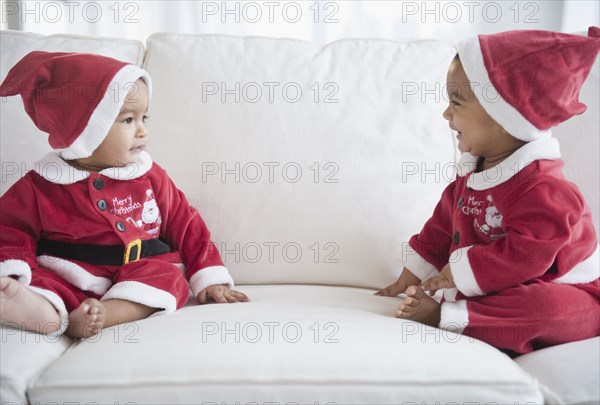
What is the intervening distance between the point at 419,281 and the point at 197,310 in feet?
1.71

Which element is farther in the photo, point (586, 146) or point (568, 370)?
point (586, 146)

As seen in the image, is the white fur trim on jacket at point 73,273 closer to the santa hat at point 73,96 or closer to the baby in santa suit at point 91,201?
the baby in santa suit at point 91,201

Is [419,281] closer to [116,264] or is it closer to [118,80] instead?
[116,264]

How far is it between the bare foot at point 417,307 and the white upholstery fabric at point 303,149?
27 cm

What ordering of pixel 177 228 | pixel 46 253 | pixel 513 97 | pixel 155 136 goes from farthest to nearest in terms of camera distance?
pixel 155 136 → pixel 177 228 → pixel 46 253 → pixel 513 97

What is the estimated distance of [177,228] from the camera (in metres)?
1.57

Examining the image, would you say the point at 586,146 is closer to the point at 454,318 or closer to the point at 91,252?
the point at 454,318

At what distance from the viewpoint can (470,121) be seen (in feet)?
4.66

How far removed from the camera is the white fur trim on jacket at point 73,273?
1422 mm

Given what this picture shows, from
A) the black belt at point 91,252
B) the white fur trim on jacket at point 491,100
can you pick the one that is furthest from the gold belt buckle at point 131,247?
the white fur trim on jacket at point 491,100

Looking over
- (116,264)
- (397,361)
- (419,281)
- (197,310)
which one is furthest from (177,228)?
(397,361)

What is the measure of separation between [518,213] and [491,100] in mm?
230

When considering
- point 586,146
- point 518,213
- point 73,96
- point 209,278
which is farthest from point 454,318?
point 73,96

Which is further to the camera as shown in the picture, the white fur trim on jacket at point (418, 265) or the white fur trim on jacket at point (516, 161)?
the white fur trim on jacket at point (418, 265)
